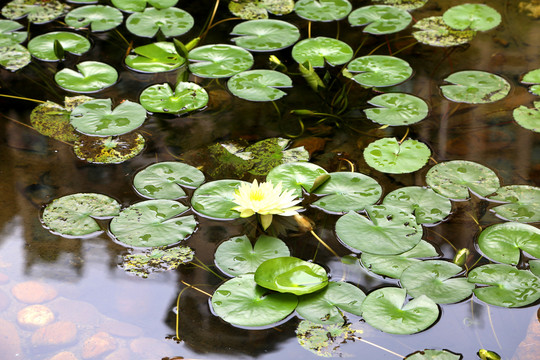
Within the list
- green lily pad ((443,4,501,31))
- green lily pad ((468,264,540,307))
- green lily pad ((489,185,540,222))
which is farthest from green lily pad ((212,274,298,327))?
green lily pad ((443,4,501,31))

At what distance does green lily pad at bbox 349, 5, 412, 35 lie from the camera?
313 centimetres

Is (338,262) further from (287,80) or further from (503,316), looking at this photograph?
(287,80)

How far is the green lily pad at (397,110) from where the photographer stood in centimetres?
256

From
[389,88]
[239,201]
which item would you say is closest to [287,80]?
[389,88]

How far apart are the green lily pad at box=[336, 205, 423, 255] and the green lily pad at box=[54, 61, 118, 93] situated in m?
1.39

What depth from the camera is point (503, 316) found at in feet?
5.93

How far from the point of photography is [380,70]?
283 cm

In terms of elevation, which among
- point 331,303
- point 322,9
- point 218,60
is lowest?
point 331,303

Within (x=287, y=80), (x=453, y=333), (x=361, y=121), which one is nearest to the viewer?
(x=453, y=333)

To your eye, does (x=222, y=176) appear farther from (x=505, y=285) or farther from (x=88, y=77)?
(x=505, y=285)

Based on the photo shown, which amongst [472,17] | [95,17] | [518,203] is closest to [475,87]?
[472,17]

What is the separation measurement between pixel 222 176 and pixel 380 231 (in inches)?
26.7

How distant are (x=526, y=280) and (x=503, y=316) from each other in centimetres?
15

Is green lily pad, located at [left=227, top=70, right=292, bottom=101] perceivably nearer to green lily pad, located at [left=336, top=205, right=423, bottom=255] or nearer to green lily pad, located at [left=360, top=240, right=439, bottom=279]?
green lily pad, located at [left=336, top=205, right=423, bottom=255]
